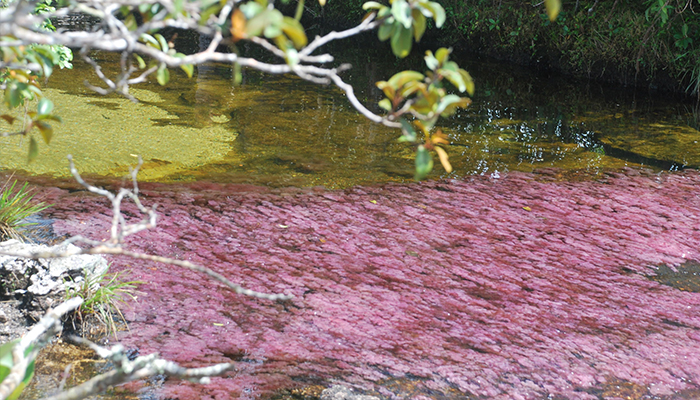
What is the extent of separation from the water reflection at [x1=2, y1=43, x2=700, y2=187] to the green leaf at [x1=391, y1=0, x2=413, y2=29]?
320cm

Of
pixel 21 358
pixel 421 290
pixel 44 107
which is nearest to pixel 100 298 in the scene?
pixel 44 107

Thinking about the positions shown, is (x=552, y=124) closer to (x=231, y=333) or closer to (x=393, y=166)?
(x=393, y=166)

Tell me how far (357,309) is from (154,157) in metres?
2.60

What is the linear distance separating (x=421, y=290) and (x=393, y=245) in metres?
0.53

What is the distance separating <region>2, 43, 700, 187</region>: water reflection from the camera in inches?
182

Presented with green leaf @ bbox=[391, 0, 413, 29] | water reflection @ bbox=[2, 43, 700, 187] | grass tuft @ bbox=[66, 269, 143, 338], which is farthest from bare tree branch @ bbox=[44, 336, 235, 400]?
water reflection @ bbox=[2, 43, 700, 187]

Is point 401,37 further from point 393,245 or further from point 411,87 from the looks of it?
point 393,245

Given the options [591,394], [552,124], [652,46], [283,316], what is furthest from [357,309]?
[652,46]

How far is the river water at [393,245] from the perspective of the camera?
241 centimetres

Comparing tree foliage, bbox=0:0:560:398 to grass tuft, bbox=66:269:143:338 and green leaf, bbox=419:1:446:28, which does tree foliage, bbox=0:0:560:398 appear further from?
grass tuft, bbox=66:269:143:338

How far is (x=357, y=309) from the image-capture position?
9.14 feet

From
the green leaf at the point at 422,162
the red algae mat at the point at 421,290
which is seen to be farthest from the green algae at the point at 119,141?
the green leaf at the point at 422,162

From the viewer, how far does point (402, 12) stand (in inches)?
47.3

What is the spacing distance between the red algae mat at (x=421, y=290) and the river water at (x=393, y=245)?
1cm
